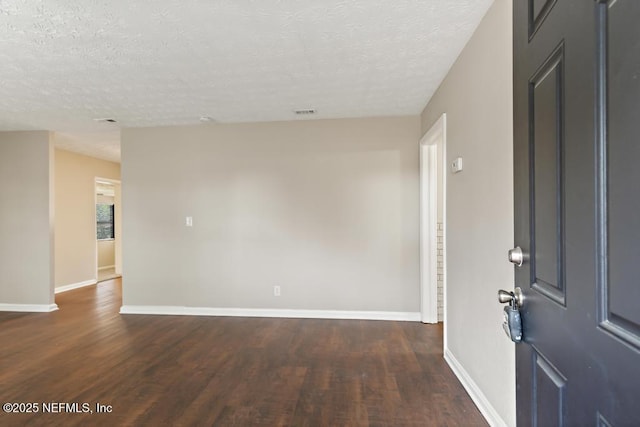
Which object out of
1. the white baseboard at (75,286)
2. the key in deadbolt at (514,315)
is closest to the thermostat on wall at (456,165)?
the key in deadbolt at (514,315)

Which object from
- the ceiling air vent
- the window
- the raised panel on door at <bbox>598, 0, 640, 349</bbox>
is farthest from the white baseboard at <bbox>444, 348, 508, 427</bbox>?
the window

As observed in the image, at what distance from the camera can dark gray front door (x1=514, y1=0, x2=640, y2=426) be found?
565mm

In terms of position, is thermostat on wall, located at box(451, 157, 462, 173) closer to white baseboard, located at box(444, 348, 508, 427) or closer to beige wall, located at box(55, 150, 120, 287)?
white baseboard, located at box(444, 348, 508, 427)

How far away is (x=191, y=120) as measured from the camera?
3.99m

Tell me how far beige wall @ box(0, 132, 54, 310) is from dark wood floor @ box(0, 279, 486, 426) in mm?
669

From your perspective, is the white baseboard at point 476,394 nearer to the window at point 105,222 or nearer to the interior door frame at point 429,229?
the interior door frame at point 429,229

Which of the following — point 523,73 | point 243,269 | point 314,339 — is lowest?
point 314,339

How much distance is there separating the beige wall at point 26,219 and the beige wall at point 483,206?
16.7 feet

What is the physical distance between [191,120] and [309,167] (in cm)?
156

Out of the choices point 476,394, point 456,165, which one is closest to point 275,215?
point 456,165

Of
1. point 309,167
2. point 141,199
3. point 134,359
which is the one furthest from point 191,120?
point 134,359

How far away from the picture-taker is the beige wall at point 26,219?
4406mm

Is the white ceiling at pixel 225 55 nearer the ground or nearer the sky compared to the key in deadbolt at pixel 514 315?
nearer the sky

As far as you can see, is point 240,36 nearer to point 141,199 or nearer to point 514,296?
point 514,296
